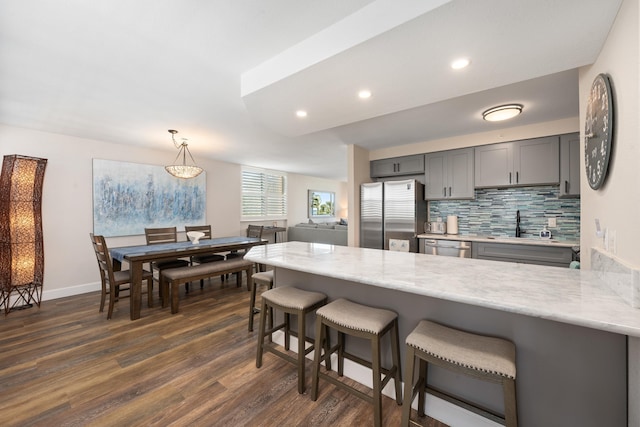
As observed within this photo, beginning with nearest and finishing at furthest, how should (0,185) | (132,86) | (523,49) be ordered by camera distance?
(523,49), (132,86), (0,185)

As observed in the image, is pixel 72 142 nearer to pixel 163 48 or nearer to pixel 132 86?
pixel 132 86

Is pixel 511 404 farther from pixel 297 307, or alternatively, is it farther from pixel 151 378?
pixel 151 378

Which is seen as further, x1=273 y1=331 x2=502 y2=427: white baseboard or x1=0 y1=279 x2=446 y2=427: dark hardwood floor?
Result: x1=0 y1=279 x2=446 y2=427: dark hardwood floor

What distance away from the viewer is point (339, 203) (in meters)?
9.40

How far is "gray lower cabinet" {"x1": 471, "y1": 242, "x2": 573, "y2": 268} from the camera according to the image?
9.89 feet

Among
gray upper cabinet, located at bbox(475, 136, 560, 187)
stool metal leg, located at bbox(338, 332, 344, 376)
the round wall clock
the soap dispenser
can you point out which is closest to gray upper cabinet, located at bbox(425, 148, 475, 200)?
gray upper cabinet, located at bbox(475, 136, 560, 187)

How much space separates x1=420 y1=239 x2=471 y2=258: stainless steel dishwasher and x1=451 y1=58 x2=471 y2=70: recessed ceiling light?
105 inches

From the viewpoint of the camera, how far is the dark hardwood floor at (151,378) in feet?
5.11

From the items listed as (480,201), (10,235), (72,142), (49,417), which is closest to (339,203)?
(480,201)

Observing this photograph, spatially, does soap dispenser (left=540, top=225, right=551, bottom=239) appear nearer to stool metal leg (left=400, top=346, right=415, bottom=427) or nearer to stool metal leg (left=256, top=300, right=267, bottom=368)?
stool metal leg (left=400, top=346, right=415, bottom=427)

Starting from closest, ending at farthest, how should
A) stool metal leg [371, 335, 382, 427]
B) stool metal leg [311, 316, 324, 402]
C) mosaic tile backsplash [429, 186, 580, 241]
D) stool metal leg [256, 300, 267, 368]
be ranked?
1. stool metal leg [371, 335, 382, 427]
2. stool metal leg [311, 316, 324, 402]
3. stool metal leg [256, 300, 267, 368]
4. mosaic tile backsplash [429, 186, 580, 241]

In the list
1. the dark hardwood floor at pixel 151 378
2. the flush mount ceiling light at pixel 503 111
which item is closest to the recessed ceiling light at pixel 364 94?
the flush mount ceiling light at pixel 503 111

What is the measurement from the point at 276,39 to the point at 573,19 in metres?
1.52

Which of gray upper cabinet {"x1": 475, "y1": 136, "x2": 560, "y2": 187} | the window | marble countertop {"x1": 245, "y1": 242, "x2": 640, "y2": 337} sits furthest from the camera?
the window
